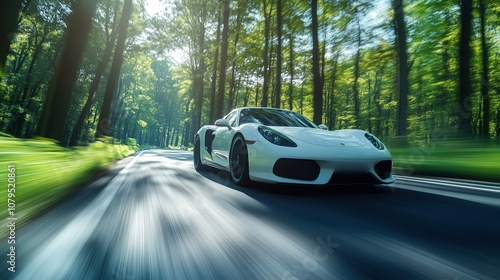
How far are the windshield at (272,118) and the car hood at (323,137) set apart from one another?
715mm

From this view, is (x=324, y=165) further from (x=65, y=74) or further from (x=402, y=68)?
(x=402, y=68)

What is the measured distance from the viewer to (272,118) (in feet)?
15.6

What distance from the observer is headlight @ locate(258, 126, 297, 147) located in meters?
3.37

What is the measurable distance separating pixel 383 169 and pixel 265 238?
80.1 inches

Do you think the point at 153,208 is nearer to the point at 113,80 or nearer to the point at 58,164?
the point at 58,164

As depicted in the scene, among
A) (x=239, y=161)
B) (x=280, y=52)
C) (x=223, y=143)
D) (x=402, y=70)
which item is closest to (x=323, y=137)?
(x=239, y=161)

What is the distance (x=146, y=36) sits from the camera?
22.7 m

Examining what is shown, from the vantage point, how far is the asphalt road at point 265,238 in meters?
1.28

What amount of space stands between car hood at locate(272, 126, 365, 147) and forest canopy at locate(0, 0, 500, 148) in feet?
14.1

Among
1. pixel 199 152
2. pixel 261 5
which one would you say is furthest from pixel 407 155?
pixel 261 5

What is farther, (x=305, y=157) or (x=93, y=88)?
(x=93, y=88)

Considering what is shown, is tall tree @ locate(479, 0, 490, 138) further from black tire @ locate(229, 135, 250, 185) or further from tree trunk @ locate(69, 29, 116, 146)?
tree trunk @ locate(69, 29, 116, 146)

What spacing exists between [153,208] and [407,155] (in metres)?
6.33

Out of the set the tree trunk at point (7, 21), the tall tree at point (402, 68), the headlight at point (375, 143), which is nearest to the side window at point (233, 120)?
the headlight at point (375, 143)
